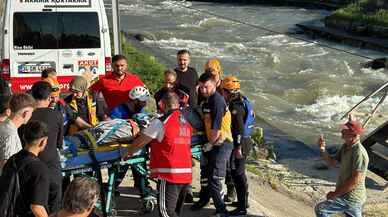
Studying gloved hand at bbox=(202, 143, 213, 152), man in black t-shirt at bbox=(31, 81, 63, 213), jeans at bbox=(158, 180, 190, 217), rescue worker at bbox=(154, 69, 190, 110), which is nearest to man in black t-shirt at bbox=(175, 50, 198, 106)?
rescue worker at bbox=(154, 69, 190, 110)

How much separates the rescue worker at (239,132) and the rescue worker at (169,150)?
3.28 ft

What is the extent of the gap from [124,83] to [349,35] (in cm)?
2619

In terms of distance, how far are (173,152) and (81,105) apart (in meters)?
1.77

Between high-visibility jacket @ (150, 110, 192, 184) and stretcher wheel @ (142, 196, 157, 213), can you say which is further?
stretcher wheel @ (142, 196, 157, 213)

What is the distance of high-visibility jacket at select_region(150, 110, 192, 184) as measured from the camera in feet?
19.6

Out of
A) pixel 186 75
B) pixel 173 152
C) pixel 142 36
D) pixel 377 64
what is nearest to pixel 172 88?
pixel 186 75

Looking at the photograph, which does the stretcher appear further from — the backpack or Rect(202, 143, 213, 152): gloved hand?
the backpack

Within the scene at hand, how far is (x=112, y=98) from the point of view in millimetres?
8305

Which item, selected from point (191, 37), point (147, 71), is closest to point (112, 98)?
point (147, 71)

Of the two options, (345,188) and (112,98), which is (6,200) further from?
(112,98)

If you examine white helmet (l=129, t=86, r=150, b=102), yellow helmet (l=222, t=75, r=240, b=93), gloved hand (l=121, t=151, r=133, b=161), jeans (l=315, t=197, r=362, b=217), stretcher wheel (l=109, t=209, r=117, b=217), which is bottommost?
stretcher wheel (l=109, t=209, r=117, b=217)

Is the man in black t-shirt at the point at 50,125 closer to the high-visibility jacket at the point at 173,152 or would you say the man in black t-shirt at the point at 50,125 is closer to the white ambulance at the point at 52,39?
the high-visibility jacket at the point at 173,152

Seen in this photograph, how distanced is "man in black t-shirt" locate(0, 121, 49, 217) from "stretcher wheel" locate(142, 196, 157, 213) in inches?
103

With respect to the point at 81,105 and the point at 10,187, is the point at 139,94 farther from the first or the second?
the point at 10,187
